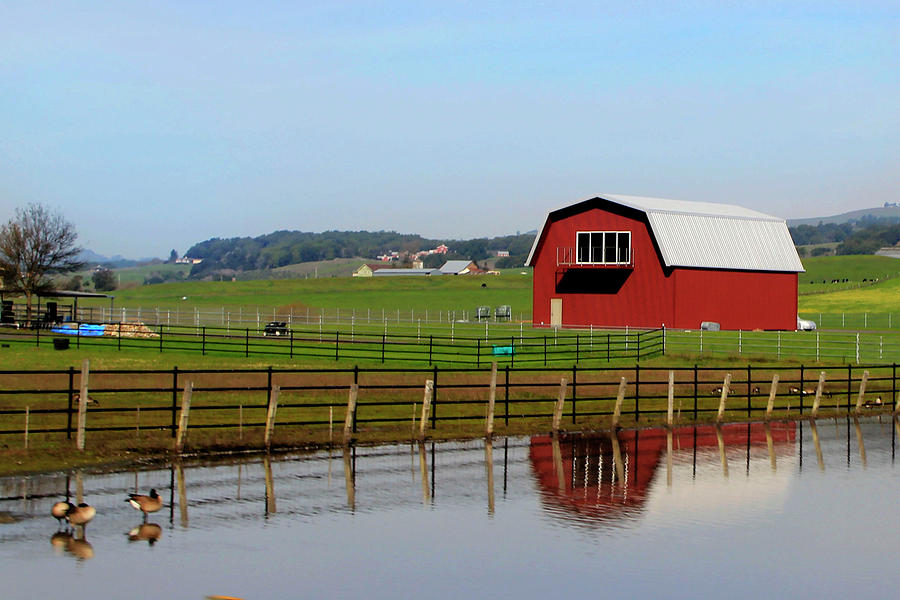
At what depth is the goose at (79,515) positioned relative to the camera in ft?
51.8

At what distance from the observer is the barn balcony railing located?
250 feet

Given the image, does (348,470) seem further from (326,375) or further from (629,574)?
(326,375)

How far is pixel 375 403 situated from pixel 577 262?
52.0m

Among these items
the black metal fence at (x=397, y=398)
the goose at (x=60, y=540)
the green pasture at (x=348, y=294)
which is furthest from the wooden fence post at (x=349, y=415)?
the green pasture at (x=348, y=294)

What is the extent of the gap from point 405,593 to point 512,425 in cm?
1761

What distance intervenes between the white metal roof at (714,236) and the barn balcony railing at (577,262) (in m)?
1.87

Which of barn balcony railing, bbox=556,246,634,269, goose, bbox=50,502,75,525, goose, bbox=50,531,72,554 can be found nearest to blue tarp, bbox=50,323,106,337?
barn balcony railing, bbox=556,246,634,269

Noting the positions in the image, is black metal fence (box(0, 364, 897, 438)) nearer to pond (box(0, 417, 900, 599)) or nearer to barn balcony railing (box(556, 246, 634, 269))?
pond (box(0, 417, 900, 599))

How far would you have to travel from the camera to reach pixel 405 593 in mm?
12898

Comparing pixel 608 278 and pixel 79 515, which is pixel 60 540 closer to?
pixel 79 515

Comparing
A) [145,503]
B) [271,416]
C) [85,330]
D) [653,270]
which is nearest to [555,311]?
[653,270]

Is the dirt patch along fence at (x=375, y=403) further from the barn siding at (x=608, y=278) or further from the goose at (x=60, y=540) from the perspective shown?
the barn siding at (x=608, y=278)

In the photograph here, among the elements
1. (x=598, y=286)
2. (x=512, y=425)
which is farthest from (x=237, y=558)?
(x=598, y=286)

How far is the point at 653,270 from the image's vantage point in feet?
247
